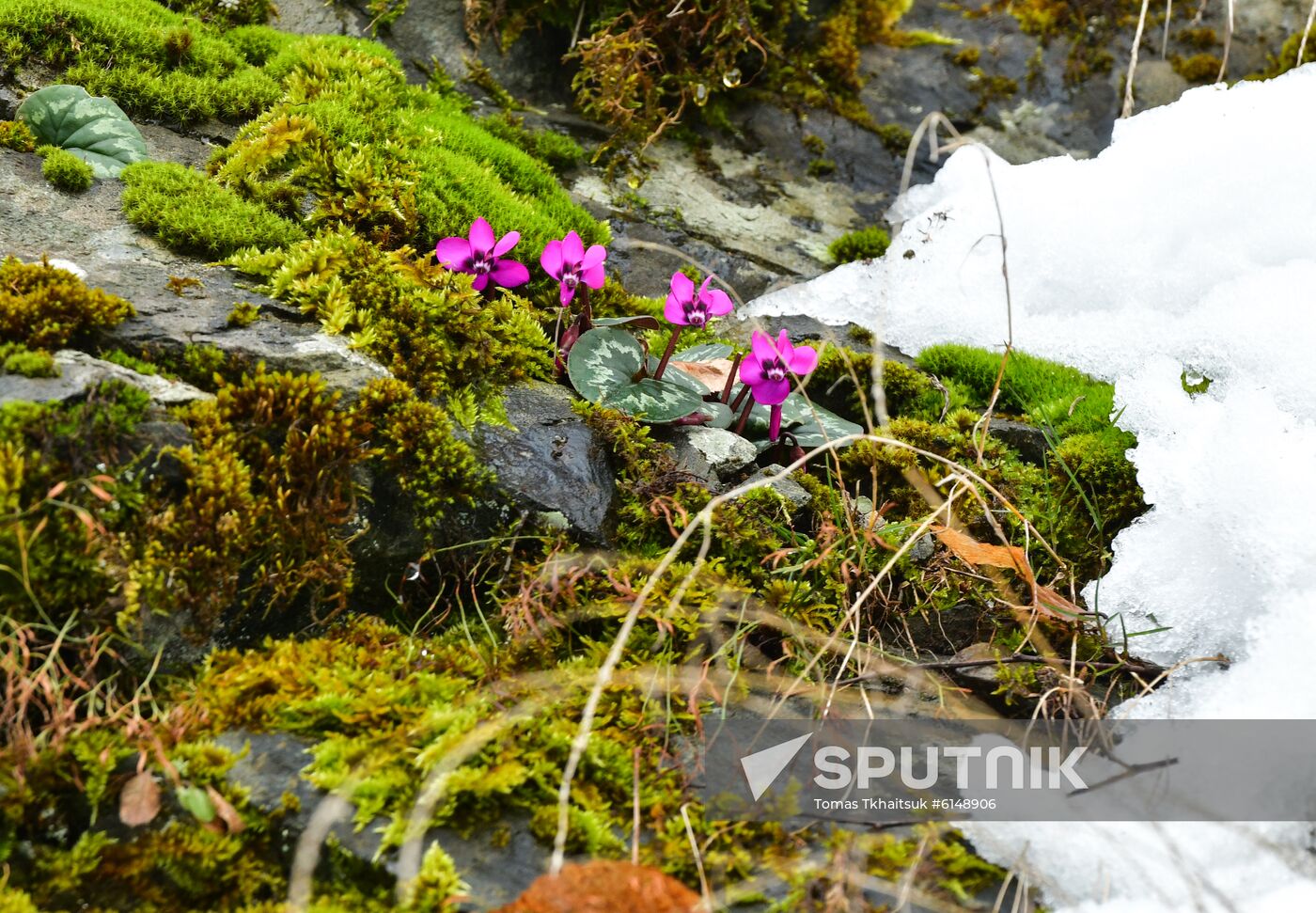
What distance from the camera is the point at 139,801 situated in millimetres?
2084

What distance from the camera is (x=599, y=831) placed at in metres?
2.17

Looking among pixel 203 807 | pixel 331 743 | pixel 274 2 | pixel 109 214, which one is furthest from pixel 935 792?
pixel 274 2

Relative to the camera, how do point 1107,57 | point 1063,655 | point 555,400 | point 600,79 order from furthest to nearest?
point 1107,57, point 600,79, point 555,400, point 1063,655

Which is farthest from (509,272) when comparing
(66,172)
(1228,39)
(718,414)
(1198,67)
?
(1198,67)

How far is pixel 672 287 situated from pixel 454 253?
0.91 meters

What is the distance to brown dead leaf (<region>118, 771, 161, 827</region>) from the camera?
207 centimetres

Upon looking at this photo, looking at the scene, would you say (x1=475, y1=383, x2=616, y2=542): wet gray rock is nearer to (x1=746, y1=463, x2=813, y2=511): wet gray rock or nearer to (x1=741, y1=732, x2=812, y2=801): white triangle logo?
(x1=746, y1=463, x2=813, y2=511): wet gray rock

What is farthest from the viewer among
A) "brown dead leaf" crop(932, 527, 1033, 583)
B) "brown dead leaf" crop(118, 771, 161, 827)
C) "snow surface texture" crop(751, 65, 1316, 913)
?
"brown dead leaf" crop(932, 527, 1033, 583)

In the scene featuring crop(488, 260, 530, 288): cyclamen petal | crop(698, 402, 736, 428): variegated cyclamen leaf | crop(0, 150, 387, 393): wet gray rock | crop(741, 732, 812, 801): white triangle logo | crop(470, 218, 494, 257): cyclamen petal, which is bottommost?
crop(741, 732, 812, 801): white triangle logo

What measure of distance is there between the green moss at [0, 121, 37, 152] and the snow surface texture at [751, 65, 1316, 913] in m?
3.52

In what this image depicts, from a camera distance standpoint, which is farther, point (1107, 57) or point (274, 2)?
point (1107, 57)

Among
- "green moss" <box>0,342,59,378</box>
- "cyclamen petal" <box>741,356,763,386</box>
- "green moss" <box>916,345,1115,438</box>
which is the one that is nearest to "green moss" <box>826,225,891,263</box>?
"green moss" <box>916,345,1115,438</box>

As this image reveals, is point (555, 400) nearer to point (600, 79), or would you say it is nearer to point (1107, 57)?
point (600, 79)

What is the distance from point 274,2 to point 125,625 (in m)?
4.52
